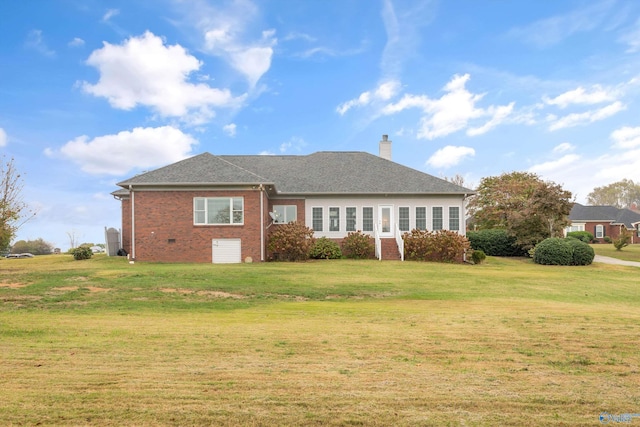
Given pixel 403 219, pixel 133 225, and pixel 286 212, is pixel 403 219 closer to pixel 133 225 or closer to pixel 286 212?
pixel 286 212

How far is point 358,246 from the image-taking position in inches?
1112

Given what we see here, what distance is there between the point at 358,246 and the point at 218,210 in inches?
335

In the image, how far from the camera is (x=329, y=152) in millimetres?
35125

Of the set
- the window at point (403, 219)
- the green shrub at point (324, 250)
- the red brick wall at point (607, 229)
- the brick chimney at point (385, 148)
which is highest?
the brick chimney at point (385, 148)

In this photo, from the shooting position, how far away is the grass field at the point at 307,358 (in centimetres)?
489

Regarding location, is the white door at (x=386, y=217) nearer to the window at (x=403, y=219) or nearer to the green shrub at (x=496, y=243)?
the window at (x=403, y=219)

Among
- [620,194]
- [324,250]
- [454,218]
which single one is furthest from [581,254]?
[620,194]

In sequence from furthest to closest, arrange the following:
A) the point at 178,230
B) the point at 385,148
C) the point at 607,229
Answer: the point at 607,229
the point at 385,148
the point at 178,230

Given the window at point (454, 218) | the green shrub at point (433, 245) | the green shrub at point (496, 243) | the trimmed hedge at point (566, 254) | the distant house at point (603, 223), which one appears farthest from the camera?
the distant house at point (603, 223)

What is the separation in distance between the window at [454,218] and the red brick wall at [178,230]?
12515 mm

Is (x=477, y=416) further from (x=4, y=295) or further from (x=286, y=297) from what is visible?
(x=4, y=295)

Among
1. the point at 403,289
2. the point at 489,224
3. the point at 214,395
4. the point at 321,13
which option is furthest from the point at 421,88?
the point at 489,224

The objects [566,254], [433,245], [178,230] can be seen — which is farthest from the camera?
[566,254]

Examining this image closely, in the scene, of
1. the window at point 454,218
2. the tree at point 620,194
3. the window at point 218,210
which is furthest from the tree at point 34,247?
the tree at point 620,194
